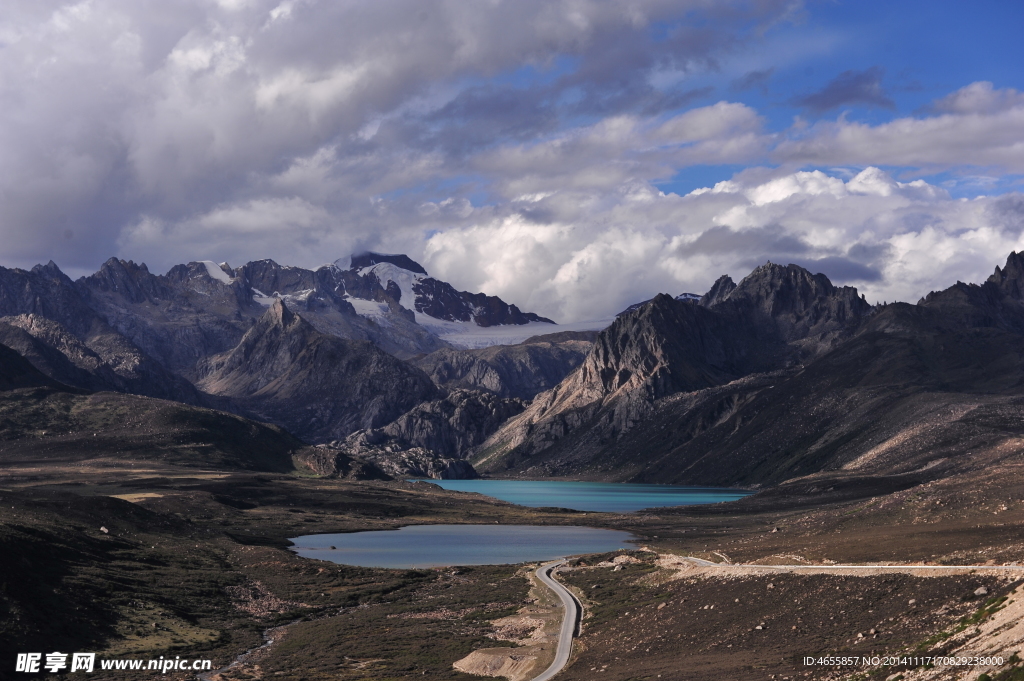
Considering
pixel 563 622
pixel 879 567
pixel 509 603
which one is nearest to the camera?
pixel 879 567

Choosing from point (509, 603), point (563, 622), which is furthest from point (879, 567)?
point (509, 603)

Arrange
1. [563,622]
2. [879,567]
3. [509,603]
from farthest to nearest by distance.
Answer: [509,603] < [563,622] < [879,567]

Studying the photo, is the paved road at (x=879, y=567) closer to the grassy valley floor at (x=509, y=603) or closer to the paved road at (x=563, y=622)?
the grassy valley floor at (x=509, y=603)

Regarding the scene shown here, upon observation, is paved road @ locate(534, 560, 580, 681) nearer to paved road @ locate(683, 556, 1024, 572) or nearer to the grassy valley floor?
the grassy valley floor

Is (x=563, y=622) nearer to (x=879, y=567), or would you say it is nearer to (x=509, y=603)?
(x=509, y=603)

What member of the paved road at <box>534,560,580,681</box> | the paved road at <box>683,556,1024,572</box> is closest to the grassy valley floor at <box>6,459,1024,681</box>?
the paved road at <box>534,560,580,681</box>

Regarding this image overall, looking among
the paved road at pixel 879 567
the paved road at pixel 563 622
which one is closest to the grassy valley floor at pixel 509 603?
the paved road at pixel 563 622

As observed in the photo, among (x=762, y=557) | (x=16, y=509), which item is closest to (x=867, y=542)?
(x=762, y=557)

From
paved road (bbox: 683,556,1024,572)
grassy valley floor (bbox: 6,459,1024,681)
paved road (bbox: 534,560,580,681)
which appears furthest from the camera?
paved road (bbox: 534,560,580,681)
